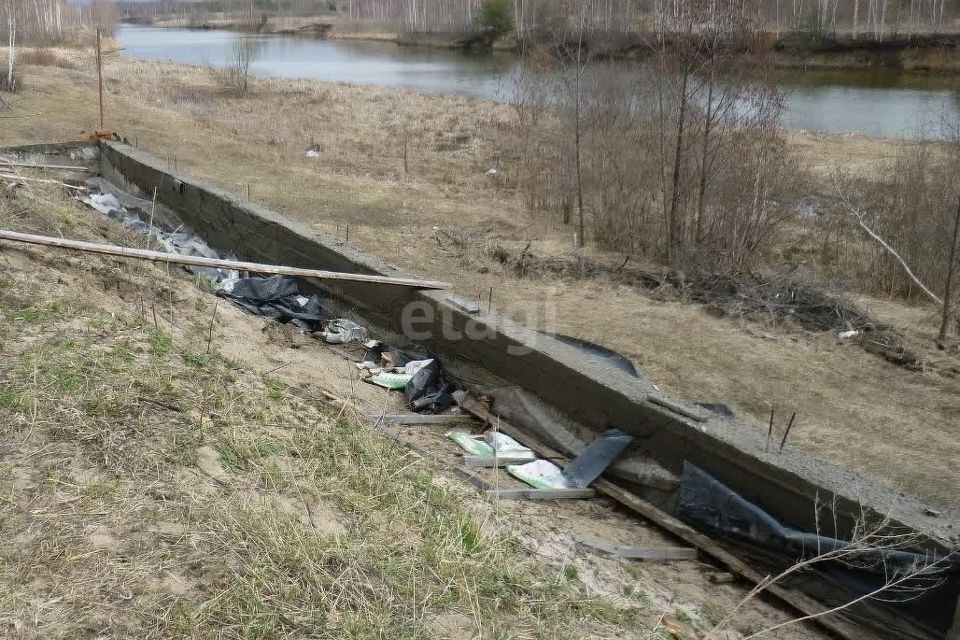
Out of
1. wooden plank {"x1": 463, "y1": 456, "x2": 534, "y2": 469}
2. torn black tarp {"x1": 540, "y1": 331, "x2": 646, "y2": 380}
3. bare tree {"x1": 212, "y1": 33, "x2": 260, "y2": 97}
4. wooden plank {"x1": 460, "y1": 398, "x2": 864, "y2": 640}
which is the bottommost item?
wooden plank {"x1": 460, "y1": 398, "x2": 864, "y2": 640}

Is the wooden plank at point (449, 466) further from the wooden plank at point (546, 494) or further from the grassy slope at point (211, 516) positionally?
the grassy slope at point (211, 516)

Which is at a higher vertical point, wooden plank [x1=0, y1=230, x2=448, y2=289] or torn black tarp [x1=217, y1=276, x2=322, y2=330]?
wooden plank [x1=0, y1=230, x2=448, y2=289]

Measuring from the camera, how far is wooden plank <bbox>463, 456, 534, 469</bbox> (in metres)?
5.98

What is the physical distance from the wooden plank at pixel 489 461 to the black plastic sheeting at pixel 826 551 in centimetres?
118

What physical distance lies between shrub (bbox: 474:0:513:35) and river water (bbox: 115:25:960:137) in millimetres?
1789

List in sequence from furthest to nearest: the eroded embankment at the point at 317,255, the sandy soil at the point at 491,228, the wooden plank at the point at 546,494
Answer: the sandy soil at the point at 491,228 < the eroded embankment at the point at 317,255 < the wooden plank at the point at 546,494

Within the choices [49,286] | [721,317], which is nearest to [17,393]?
[49,286]

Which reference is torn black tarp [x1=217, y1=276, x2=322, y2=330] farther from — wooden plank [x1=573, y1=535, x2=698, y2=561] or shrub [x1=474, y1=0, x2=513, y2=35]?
shrub [x1=474, y1=0, x2=513, y2=35]

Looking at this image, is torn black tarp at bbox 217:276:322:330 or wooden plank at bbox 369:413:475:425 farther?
torn black tarp at bbox 217:276:322:330

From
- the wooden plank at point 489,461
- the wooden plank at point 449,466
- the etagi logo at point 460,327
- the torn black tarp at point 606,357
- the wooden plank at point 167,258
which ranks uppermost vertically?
the wooden plank at point 167,258

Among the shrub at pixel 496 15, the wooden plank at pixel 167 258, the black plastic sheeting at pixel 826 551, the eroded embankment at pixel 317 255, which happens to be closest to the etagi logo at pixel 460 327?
the eroded embankment at pixel 317 255

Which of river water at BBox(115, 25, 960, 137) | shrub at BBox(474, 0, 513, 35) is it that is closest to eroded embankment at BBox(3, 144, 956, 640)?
river water at BBox(115, 25, 960, 137)

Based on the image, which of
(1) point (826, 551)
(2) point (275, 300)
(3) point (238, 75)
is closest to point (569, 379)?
(1) point (826, 551)

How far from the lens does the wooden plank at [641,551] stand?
16.4 ft
